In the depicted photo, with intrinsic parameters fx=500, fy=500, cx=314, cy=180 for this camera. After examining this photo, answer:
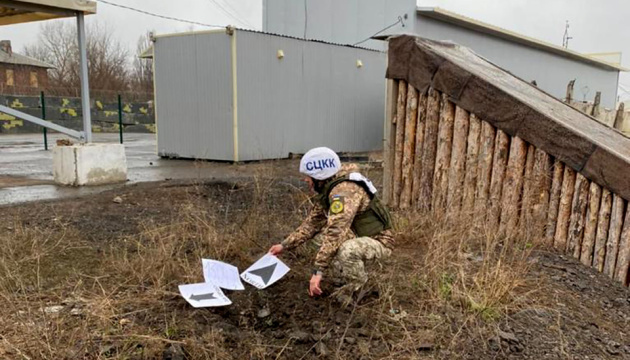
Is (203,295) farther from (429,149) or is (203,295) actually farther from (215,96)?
(215,96)

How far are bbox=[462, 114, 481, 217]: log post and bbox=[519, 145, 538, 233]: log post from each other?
21.3 inches

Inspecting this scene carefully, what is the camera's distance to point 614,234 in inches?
167

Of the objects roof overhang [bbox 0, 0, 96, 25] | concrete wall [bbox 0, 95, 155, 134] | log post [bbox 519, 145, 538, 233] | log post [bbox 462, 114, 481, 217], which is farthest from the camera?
concrete wall [bbox 0, 95, 155, 134]

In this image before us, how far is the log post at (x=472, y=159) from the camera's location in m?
5.20

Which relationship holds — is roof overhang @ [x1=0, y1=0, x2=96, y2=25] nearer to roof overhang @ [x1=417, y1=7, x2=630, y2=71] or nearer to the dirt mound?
the dirt mound

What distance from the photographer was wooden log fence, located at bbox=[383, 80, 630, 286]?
4.35 m

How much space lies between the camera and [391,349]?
8.93 ft

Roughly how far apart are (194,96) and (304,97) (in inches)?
113

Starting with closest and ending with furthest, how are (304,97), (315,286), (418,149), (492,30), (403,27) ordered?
(315,286)
(418,149)
(304,97)
(403,27)
(492,30)

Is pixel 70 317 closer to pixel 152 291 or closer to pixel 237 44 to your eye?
pixel 152 291

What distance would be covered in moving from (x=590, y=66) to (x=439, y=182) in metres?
29.9

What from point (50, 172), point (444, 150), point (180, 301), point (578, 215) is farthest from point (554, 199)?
point (50, 172)

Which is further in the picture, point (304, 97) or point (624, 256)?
point (304, 97)

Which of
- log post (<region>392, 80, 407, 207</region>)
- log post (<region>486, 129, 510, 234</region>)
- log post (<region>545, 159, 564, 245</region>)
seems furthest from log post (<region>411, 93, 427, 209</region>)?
log post (<region>545, 159, 564, 245</region>)
